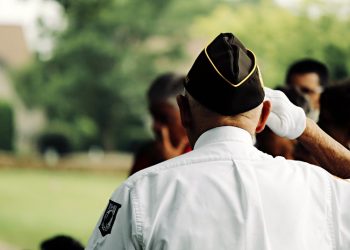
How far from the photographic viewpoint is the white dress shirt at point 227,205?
2.27m

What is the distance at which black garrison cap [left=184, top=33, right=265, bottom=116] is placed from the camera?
7.76 feet

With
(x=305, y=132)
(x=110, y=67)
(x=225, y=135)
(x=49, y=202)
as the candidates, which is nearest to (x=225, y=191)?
(x=225, y=135)

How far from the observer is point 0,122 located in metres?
46.1

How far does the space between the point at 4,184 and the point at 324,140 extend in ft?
92.1

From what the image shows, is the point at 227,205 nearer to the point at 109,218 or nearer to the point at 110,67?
the point at 109,218

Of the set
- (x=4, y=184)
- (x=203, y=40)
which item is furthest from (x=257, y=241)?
(x=203, y=40)

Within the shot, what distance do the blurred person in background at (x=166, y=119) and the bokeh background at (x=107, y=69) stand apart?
2481 cm

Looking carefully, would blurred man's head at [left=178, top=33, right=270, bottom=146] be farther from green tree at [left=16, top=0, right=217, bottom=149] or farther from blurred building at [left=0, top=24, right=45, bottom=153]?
blurred building at [left=0, top=24, right=45, bottom=153]

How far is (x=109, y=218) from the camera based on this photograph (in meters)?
2.30

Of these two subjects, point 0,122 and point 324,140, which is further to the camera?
point 0,122

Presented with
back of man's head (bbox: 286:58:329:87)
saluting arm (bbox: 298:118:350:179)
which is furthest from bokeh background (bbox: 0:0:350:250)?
saluting arm (bbox: 298:118:350:179)

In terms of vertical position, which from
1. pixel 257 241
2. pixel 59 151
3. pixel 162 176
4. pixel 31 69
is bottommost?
pixel 59 151

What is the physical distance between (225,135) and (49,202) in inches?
873

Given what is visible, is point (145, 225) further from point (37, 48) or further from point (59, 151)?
point (37, 48)
